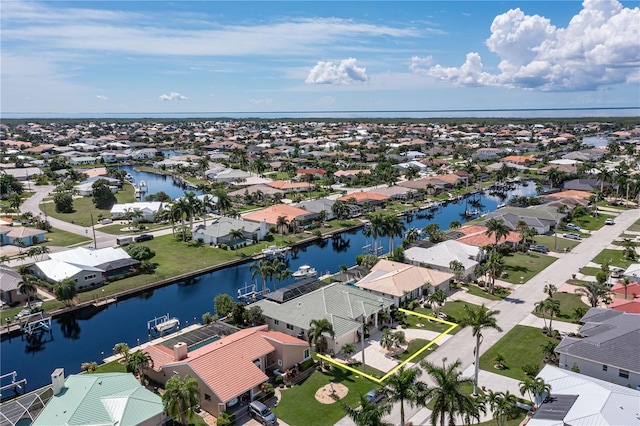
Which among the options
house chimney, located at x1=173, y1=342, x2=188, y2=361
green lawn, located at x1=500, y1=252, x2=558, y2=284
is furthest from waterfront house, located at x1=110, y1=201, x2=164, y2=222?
green lawn, located at x1=500, y1=252, x2=558, y2=284

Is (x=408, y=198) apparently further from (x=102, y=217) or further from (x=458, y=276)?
(x=102, y=217)

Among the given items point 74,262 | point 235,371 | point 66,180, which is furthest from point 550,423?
point 66,180

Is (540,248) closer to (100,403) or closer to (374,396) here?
(374,396)

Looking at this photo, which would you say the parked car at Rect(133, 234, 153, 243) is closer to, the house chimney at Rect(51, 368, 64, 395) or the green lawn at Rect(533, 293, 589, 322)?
the house chimney at Rect(51, 368, 64, 395)

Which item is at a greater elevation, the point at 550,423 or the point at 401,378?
the point at 401,378

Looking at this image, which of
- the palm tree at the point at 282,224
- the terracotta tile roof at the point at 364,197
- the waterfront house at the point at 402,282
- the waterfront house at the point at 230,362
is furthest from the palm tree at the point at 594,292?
the terracotta tile roof at the point at 364,197

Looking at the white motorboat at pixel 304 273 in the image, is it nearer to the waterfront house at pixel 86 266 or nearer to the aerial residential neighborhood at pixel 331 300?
the aerial residential neighborhood at pixel 331 300
